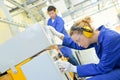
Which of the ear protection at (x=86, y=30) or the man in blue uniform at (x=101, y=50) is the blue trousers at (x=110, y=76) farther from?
the ear protection at (x=86, y=30)

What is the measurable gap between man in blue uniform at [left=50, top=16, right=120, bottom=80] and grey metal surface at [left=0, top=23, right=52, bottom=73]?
8.3 inches

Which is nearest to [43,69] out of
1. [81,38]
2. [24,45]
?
[24,45]

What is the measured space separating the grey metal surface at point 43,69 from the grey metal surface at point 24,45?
6 centimetres

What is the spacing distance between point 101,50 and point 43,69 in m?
0.50

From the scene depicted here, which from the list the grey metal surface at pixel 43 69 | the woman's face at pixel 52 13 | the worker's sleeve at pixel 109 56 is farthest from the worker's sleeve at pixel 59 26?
the grey metal surface at pixel 43 69

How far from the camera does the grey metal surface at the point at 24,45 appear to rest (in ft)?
5.04

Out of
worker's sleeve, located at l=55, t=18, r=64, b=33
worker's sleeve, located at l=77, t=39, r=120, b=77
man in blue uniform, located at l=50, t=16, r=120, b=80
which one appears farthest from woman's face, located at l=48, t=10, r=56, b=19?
worker's sleeve, located at l=77, t=39, r=120, b=77

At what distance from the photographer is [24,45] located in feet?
5.09

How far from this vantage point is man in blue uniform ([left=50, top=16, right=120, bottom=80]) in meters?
1.61

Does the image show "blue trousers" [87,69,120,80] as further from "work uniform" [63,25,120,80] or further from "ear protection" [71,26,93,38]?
"ear protection" [71,26,93,38]

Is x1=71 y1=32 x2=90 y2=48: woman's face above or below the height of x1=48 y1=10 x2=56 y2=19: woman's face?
below

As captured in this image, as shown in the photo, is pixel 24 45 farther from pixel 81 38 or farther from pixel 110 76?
pixel 110 76

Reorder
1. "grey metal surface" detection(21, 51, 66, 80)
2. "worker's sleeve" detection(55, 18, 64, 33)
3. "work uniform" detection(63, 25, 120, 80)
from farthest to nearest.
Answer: "worker's sleeve" detection(55, 18, 64, 33) < "work uniform" detection(63, 25, 120, 80) < "grey metal surface" detection(21, 51, 66, 80)

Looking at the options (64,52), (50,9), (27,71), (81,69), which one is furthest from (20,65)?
(50,9)
